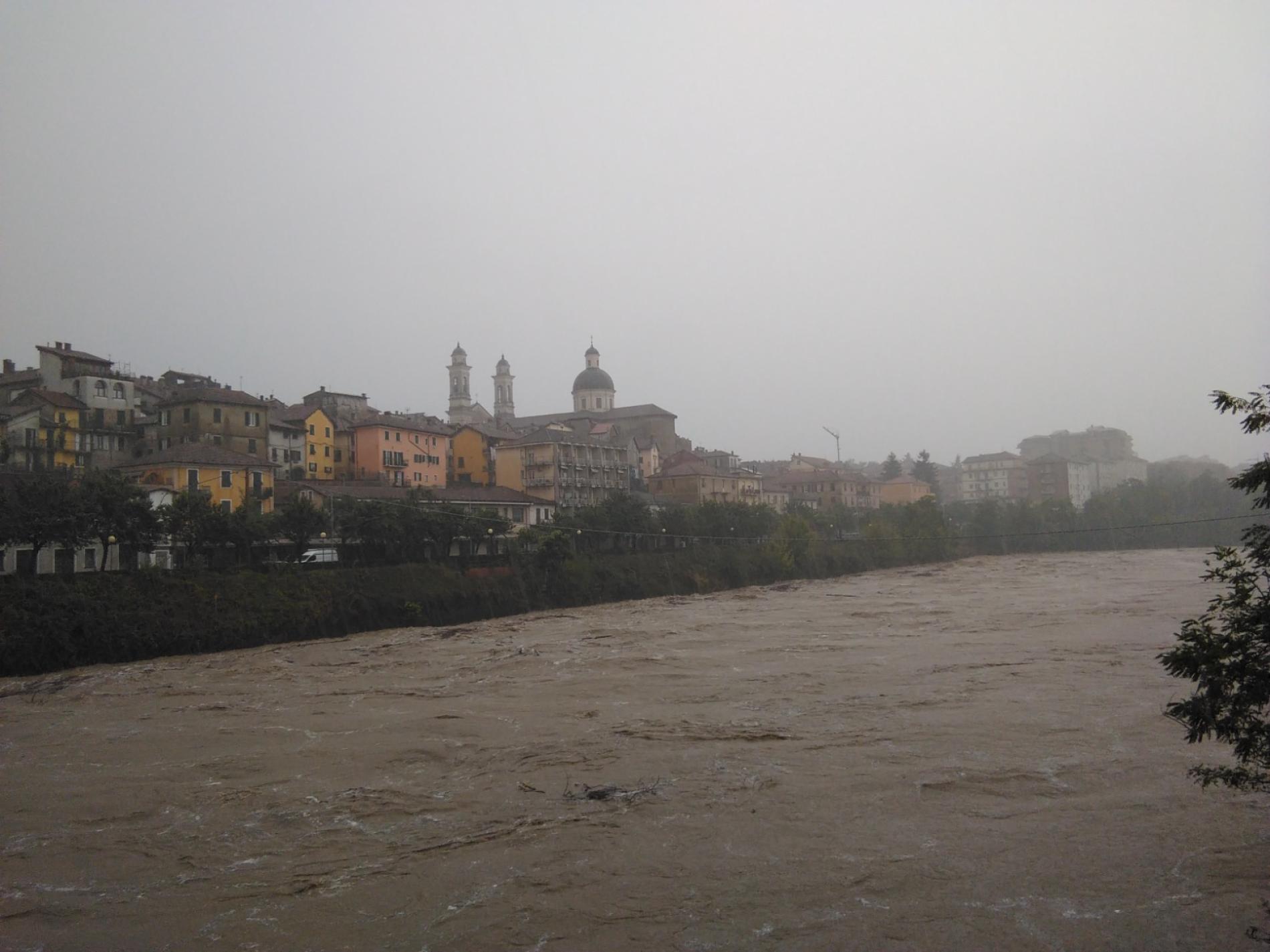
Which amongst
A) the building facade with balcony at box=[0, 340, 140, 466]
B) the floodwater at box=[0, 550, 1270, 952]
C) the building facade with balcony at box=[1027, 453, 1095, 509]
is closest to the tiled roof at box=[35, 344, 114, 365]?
the building facade with balcony at box=[0, 340, 140, 466]

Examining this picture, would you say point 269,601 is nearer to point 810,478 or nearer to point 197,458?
point 197,458

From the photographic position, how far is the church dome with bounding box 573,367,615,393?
78750mm

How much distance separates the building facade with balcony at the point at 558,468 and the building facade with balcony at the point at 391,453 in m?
5.02

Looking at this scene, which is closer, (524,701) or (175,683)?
(524,701)

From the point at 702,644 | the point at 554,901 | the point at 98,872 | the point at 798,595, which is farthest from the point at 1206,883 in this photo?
the point at 798,595

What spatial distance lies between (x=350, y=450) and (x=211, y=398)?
28.3 feet

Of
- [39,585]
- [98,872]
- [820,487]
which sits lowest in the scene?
[98,872]

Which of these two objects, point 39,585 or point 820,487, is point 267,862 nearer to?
point 39,585

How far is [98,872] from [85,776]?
174 inches

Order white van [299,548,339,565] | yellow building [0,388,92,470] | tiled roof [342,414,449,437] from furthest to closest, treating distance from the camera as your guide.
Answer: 1. tiled roof [342,414,449,437]
2. yellow building [0,388,92,470]
3. white van [299,548,339,565]

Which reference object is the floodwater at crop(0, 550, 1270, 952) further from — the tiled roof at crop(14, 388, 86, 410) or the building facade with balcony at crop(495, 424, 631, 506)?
the building facade with balcony at crop(495, 424, 631, 506)

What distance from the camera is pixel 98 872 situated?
29.9 feet

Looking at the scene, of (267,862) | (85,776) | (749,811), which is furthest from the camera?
(85,776)

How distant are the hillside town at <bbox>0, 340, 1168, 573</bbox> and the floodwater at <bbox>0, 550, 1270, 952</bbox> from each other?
53.9ft
